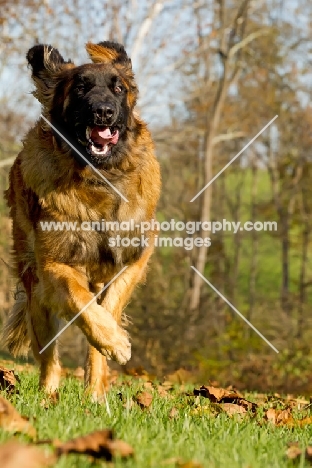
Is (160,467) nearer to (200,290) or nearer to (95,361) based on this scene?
(95,361)

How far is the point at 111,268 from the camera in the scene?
213 inches

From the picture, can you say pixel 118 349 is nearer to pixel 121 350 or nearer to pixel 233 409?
pixel 121 350

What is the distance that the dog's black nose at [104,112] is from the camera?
199 inches

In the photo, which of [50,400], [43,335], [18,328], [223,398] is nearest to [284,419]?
[223,398]

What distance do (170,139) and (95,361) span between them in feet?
45.9

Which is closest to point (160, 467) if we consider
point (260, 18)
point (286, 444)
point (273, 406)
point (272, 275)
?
point (286, 444)

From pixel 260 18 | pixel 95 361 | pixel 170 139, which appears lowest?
pixel 95 361

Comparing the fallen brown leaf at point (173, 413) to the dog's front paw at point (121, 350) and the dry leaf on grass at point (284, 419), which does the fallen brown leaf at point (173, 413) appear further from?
the dog's front paw at point (121, 350)

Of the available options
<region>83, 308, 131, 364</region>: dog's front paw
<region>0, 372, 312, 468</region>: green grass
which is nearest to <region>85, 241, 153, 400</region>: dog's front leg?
<region>83, 308, 131, 364</region>: dog's front paw

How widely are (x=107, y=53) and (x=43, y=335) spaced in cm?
240

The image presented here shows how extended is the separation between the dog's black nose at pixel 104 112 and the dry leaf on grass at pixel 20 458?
10.6 feet

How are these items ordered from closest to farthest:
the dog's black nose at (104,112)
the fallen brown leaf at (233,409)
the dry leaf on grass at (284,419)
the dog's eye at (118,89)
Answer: the dry leaf on grass at (284,419), the fallen brown leaf at (233,409), the dog's black nose at (104,112), the dog's eye at (118,89)

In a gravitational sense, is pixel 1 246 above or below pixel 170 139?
below

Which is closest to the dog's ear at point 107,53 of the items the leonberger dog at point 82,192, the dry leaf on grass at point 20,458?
the leonberger dog at point 82,192
